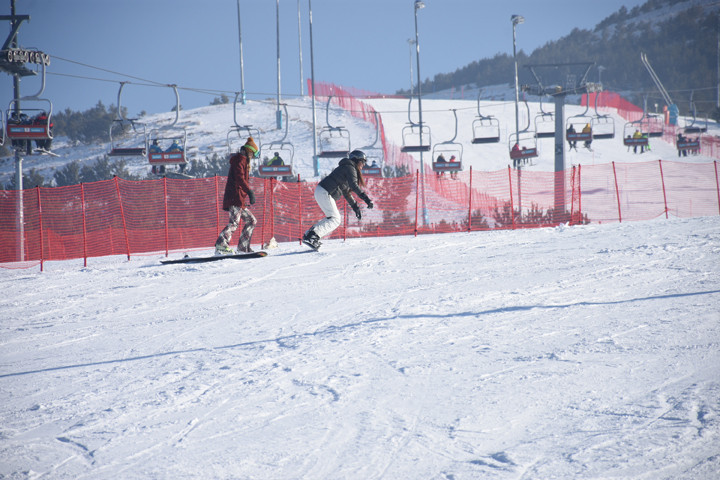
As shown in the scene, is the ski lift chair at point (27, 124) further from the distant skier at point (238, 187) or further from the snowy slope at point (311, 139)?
the snowy slope at point (311, 139)

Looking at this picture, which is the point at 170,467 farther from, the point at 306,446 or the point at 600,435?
the point at 600,435

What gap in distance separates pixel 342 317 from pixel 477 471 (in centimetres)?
300

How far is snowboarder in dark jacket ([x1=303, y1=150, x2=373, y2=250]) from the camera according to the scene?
8.97 m

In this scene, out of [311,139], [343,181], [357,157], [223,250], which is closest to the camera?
[357,157]

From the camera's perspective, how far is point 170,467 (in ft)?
8.86

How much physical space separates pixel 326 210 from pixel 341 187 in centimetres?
49

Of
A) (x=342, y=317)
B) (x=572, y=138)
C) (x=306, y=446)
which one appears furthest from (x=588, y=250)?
(x=572, y=138)

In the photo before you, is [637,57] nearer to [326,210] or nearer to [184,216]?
[184,216]

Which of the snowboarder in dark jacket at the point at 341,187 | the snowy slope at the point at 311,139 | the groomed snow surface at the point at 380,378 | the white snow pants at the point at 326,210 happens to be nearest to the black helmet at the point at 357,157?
the snowboarder in dark jacket at the point at 341,187

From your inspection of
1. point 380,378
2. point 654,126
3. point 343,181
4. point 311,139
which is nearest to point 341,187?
point 343,181

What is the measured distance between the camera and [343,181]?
9.17m

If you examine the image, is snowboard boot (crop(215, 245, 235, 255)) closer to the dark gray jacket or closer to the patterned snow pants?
the patterned snow pants

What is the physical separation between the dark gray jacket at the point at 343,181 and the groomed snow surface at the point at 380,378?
2100 mm

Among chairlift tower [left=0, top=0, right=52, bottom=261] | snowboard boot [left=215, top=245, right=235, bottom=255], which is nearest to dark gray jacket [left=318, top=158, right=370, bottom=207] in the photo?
snowboard boot [left=215, top=245, right=235, bottom=255]
